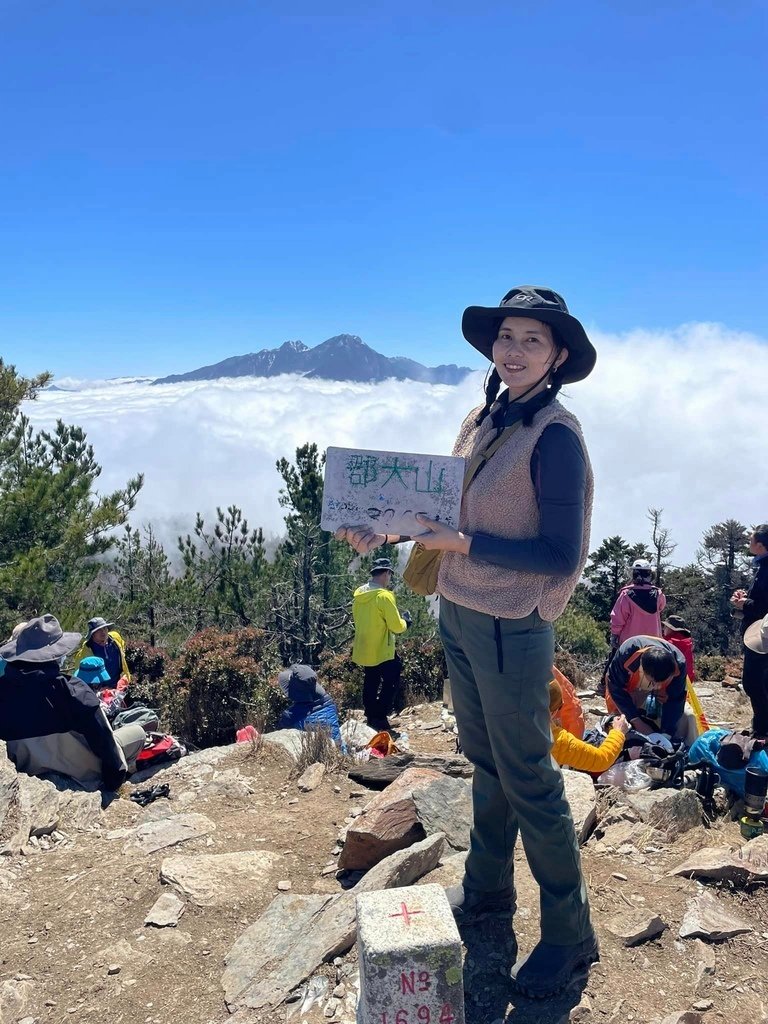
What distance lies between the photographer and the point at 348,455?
2389mm

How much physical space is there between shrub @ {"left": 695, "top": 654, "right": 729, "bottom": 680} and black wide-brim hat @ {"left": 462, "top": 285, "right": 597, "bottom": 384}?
10.2m

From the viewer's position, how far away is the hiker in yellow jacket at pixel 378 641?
761 cm

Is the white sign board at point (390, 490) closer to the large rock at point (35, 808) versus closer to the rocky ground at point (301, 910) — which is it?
the rocky ground at point (301, 910)

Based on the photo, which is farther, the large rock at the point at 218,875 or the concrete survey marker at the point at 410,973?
the large rock at the point at 218,875

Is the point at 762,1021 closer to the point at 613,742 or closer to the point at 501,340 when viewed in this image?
the point at 613,742

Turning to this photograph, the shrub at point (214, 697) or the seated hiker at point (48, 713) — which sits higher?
the seated hiker at point (48, 713)

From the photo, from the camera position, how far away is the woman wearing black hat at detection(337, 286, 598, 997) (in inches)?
84.1

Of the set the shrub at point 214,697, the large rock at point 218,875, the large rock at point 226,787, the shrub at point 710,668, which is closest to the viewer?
the large rock at point 218,875

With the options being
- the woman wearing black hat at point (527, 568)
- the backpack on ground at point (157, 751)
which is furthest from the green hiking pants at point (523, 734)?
the backpack on ground at point (157, 751)

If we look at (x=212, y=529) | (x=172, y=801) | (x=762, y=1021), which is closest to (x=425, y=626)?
(x=212, y=529)

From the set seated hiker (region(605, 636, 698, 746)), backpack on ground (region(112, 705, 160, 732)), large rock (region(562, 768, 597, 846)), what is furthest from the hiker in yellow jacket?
large rock (region(562, 768, 597, 846))

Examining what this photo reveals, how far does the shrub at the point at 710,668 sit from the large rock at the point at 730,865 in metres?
8.60

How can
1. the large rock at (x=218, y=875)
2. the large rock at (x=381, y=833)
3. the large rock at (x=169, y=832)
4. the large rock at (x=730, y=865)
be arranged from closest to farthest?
the large rock at (x=730, y=865)
the large rock at (x=218, y=875)
the large rock at (x=381, y=833)
the large rock at (x=169, y=832)

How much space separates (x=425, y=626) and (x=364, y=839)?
13.5 m
